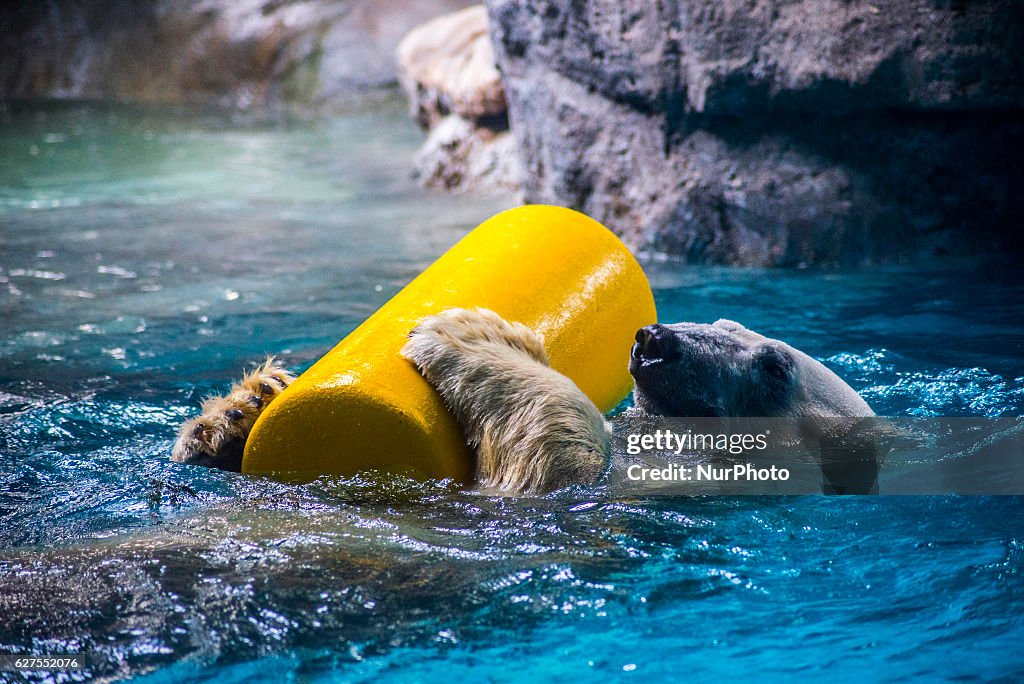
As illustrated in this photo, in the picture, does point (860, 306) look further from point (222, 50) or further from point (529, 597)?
point (222, 50)

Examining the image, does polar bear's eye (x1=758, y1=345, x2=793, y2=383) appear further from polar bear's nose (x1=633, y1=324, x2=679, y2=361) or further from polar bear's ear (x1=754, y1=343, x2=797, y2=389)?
polar bear's nose (x1=633, y1=324, x2=679, y2=361)

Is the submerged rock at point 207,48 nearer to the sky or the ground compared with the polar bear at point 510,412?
nearer to the sky

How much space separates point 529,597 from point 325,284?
3.97 meters

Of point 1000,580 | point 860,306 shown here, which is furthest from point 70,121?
point 1000,580

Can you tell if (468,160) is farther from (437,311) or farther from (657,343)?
(657,343)

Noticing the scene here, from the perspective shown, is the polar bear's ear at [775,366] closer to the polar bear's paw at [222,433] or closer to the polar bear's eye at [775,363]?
the polar bear's eye at [775,363]

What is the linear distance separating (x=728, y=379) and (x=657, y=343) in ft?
→ 0.90

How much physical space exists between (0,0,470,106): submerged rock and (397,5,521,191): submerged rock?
566 cm

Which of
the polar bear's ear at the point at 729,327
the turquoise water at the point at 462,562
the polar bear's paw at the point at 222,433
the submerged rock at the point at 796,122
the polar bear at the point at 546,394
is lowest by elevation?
the turquoise water at the point at 462,562

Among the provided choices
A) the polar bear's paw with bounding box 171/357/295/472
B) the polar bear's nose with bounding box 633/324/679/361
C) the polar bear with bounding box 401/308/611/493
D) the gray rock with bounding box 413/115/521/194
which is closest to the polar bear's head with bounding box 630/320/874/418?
the polar bear's nose with bounding box 633/324/679/361

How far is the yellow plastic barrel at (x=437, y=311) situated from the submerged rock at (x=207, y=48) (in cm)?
1296

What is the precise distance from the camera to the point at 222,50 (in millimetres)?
16969

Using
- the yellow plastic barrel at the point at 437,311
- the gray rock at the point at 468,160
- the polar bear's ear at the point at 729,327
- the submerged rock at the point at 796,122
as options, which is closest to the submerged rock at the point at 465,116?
the gray rock at the point at 468,160

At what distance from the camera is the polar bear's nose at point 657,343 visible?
10.6ft
